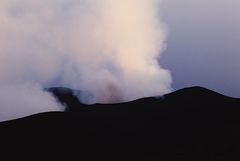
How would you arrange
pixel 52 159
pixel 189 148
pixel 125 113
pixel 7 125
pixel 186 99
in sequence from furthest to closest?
pixel 186 99 → pixel 125 113 → pixel 7 125 → pixel 189 148 → pixel 52 159

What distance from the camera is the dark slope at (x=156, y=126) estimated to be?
4488 cm

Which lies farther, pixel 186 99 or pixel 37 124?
pixel 186 99

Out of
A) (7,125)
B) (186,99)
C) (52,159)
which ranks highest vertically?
(186,99)

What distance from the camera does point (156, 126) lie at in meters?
52.6

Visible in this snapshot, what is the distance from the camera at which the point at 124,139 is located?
4781 cm

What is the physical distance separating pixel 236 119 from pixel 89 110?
→ 62.1ft

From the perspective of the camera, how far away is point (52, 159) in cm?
4075

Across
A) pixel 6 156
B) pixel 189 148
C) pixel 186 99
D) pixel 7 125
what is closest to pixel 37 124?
pixel 7 125

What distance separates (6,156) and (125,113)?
783 inches

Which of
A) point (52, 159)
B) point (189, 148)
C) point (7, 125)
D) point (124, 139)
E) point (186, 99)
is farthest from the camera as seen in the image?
point (186, 99)

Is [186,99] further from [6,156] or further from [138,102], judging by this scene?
[6,156]

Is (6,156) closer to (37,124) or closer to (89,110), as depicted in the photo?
(37,124)

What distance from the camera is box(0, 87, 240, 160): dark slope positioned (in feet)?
147

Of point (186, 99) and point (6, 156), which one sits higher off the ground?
point (186, 99)
